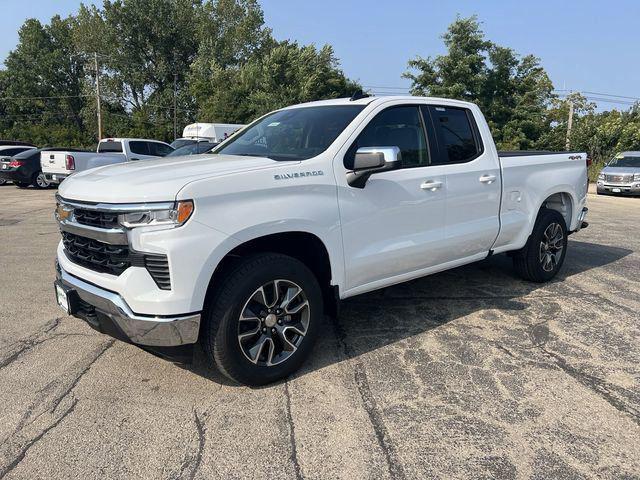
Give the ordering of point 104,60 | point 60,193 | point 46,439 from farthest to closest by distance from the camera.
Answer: point 104,60
point 60,193
point 46,439

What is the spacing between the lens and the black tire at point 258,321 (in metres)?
3.10


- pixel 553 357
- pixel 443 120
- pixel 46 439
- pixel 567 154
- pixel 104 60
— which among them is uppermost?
pixel 104 60

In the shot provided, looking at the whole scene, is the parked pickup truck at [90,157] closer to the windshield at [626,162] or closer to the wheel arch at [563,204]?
the wheel arch at [563,204]

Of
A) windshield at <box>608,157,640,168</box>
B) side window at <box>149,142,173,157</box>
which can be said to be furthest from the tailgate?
windshield at <box>608,157,640,168</box>

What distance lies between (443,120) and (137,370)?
3.27 metres

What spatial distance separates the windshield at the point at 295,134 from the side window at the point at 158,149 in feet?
47.0

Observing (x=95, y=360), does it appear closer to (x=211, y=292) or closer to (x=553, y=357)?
(x=211, y=292)

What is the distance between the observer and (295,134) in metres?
4.11

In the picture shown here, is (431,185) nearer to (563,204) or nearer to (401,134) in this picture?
(401,134)

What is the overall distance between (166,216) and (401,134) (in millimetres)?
2165

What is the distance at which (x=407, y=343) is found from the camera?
4086 millimetres

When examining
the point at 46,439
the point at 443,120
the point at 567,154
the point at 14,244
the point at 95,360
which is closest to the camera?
the point at 46,439

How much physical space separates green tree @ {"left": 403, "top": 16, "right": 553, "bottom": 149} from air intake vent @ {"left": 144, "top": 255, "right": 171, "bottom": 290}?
28312mm

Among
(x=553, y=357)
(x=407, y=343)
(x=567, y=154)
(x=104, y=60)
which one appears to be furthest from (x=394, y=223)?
(x=104, y=60)
